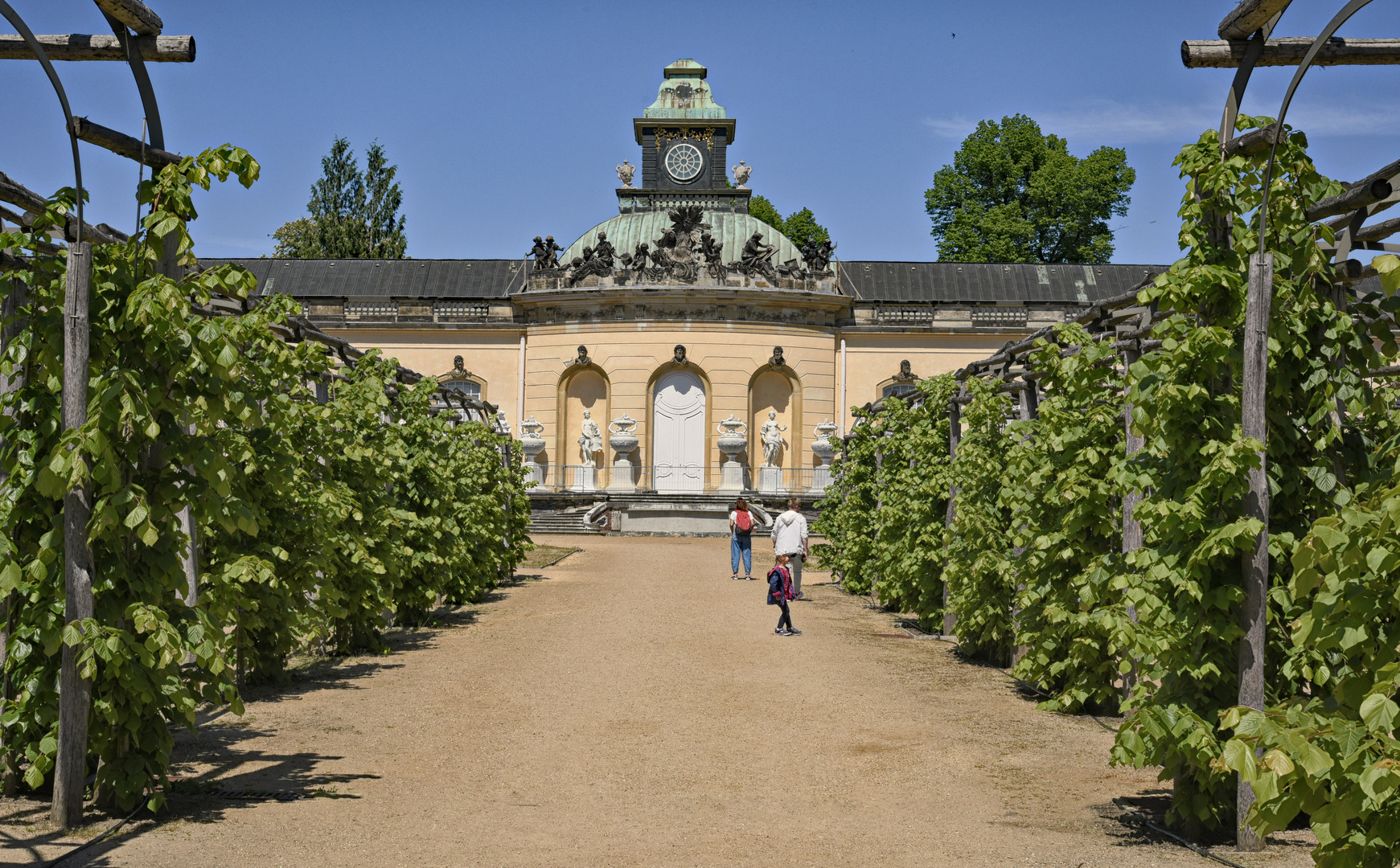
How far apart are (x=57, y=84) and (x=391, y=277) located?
1638 inches

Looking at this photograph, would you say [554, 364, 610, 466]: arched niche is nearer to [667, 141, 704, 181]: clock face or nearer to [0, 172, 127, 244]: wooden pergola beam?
[667, 141, 704, 181]: clock face

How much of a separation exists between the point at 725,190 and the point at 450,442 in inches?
1349

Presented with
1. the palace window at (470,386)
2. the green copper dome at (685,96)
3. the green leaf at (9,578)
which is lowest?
the green leaf at (9,578)

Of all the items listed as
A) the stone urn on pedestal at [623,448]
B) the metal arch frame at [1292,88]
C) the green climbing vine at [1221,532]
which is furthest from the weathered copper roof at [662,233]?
the metal arch frame at [1292,88]

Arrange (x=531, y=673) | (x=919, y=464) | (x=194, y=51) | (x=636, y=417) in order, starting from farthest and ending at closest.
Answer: (x=636, y=417) < (x=919, y=464) < (x=531, y=673) < (x=194, y=51)

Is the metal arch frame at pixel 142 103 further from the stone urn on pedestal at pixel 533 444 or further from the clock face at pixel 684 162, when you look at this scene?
the clock face at pixel 684 162

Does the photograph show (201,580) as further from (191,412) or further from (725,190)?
(725,190)

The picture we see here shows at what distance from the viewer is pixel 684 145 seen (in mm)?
51938

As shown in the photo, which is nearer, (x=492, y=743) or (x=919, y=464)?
(x=492, y=743)

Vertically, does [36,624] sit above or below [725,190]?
below

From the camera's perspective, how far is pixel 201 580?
10.1 m

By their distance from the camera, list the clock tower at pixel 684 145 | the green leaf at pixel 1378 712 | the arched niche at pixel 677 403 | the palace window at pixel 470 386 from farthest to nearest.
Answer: the clock tower at pixel 684 145 → the palace window at pixel 470 386 → the arched niche at pixel 677 403 → the green leaf at pixel 1378 712

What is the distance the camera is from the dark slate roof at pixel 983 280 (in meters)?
46.0

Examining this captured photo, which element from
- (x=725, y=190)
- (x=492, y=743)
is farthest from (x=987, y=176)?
(x=492, y=743)
